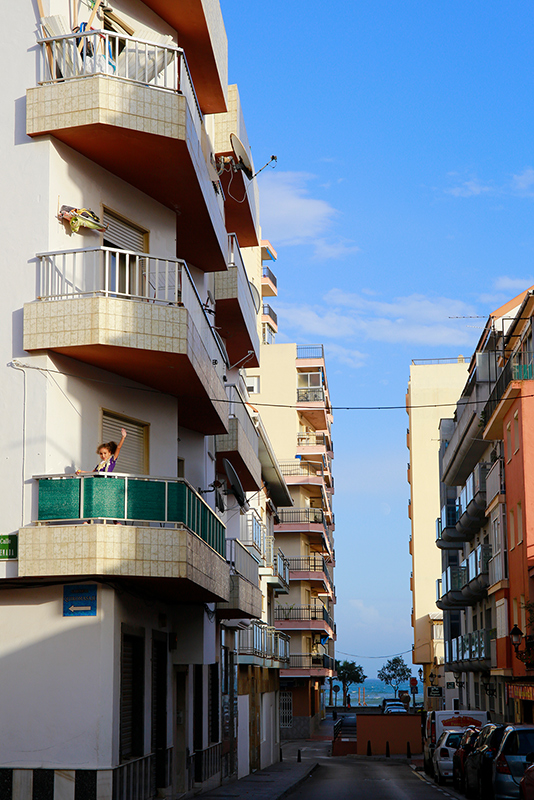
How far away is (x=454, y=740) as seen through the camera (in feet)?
95.1

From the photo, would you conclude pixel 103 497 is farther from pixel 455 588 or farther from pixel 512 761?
pixel 455 588

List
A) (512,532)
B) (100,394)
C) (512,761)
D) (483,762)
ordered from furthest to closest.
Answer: (512,532) → (483,762) → (512,761) → (100,394)

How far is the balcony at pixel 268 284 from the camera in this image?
78.4m

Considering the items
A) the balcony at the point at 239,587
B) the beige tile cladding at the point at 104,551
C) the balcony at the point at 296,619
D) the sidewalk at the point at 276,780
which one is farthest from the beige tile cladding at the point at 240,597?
the balcony at the point at 296,619

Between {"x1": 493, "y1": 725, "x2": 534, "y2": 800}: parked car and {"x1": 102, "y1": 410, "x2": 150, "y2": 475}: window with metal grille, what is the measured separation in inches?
342

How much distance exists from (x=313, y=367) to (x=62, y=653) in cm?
5869

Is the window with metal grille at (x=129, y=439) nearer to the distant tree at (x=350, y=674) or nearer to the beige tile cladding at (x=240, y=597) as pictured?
the beige tile cladding at (x=240, y=597)

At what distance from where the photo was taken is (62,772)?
41.5ft

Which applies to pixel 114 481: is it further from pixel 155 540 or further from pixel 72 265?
pixel 72 265

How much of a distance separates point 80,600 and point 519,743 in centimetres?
951

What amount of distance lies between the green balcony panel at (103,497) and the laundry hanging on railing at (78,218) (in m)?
3.67

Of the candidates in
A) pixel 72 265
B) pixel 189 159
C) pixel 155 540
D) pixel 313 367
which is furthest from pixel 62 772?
pixel 313 367

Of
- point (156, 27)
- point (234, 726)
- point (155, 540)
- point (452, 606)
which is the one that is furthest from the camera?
point (452, 606)

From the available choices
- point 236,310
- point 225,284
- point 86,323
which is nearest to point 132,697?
point 86,323
